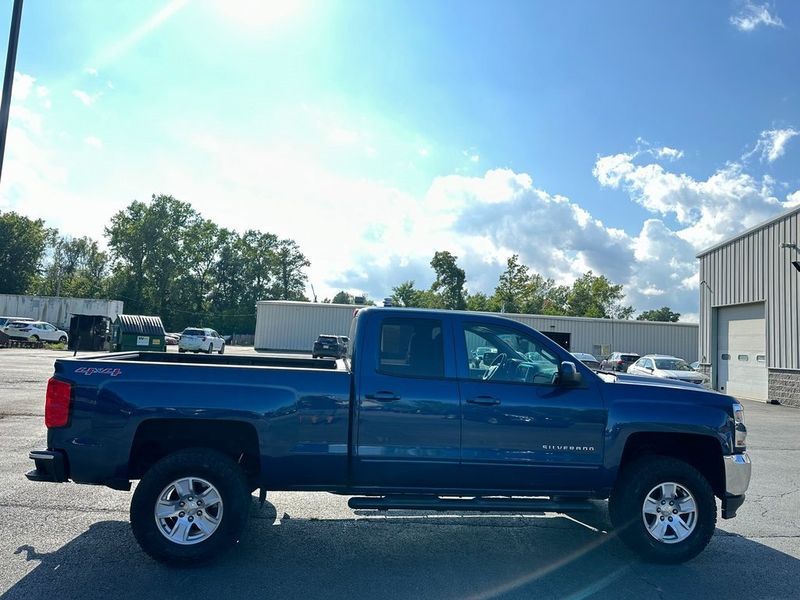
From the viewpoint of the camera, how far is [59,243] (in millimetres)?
96312

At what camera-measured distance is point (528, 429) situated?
181 inches

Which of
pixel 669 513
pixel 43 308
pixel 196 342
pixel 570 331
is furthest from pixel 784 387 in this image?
pixel 43 308

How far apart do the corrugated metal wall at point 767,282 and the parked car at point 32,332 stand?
121ft

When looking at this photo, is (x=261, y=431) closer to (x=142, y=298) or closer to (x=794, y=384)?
(x=794, y=384)

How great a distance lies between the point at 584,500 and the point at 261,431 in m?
2.77

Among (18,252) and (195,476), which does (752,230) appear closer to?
(195,476)

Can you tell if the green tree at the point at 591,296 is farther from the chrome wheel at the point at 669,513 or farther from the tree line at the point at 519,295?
the chrome wheel at the point at 669,513

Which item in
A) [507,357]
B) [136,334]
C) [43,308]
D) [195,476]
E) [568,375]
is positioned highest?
[43,308]

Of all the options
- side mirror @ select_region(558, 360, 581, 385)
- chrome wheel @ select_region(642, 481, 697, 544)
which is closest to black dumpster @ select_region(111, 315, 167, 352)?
side mirror @ select_region(558, 360, 581, 385)

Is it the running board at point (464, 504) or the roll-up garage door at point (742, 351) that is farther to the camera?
the roll-up garage door at point (742, 351)

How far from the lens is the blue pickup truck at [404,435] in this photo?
14.2 feet

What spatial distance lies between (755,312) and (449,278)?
50.8 meters

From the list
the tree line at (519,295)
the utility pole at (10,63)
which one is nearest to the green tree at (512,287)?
the tree line at (519,295)

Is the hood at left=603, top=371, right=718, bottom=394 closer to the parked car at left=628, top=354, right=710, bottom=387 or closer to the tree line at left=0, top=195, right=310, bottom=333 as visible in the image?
the parked car at left=628, top=354, right=710, bottom=387
